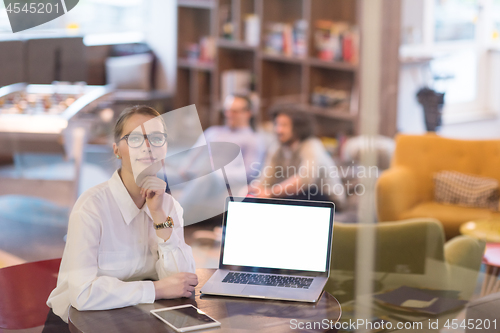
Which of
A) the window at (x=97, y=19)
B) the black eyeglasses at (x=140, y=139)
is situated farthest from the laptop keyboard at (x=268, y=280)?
the window at (x=97, y=19)

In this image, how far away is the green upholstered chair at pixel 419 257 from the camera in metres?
2.02

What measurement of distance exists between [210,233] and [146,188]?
0.96ft

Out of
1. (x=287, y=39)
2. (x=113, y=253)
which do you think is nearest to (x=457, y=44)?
(x=287, y=39)

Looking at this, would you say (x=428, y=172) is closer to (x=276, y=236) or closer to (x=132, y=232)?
(x=276, y=236)

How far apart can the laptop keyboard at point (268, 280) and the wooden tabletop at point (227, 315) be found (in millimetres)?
69

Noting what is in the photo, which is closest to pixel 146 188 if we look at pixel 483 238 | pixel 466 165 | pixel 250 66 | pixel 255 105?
pixel 483 238

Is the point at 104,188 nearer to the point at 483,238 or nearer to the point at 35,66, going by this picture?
the point at 35,66

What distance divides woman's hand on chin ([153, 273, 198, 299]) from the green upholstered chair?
2.75 feet

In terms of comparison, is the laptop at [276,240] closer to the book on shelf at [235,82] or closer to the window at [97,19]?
the window at [97,19]

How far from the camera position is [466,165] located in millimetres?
3082

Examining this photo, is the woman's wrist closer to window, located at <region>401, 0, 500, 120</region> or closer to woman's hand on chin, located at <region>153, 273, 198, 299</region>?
woman's hand on chin, located at <region>153, 273, 198, 299</region>

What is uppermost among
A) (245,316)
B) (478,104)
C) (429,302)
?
(478,104)

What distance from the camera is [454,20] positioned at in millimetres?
3250

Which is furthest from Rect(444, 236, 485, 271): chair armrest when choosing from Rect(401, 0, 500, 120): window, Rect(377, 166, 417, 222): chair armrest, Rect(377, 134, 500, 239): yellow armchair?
Rect(401, 0, 500, 120): window
